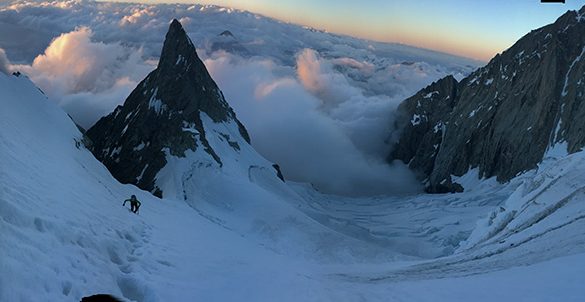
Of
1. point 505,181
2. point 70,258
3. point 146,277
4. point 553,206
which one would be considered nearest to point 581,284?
point 146,277

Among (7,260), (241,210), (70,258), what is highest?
(7,260)

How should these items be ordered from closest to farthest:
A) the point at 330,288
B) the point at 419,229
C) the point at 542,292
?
the point at 542,292, the point at 330,288, the point at 419,229

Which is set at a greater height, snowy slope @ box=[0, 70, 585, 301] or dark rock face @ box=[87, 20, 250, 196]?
snowy slope @ box=[0, 70, 585, 301]

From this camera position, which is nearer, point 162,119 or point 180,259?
point 180,259

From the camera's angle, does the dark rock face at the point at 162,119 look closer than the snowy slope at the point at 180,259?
No

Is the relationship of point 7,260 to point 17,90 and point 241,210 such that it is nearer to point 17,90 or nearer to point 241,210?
point 17,90

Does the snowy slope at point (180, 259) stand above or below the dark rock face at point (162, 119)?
above

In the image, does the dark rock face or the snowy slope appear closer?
the snowy slope

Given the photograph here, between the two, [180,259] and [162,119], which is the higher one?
[180,259]
